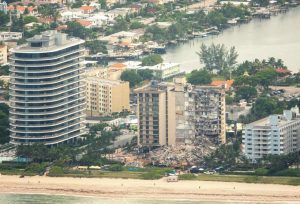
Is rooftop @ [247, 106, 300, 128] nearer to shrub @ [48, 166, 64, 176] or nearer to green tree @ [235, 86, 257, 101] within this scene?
shrub @ [48, 166, 64, 176]

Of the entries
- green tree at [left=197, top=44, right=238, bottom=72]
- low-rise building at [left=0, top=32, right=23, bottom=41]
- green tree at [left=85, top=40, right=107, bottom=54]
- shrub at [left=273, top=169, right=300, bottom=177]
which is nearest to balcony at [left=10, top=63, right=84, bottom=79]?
shrub at [left=273, top=169, right=300, bottom=177]

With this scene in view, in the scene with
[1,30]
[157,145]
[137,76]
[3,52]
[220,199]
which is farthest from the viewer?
[1,30]

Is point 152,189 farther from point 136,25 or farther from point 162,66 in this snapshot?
point 136,25

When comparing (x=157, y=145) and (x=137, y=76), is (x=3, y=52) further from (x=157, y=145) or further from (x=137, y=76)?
(x=157, y=145)

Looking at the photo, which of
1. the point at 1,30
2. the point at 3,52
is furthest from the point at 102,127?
the point at 1,30

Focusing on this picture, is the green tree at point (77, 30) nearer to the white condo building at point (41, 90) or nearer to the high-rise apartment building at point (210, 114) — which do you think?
the white condo building at point (41, 90)

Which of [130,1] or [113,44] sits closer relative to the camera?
[113,44]
